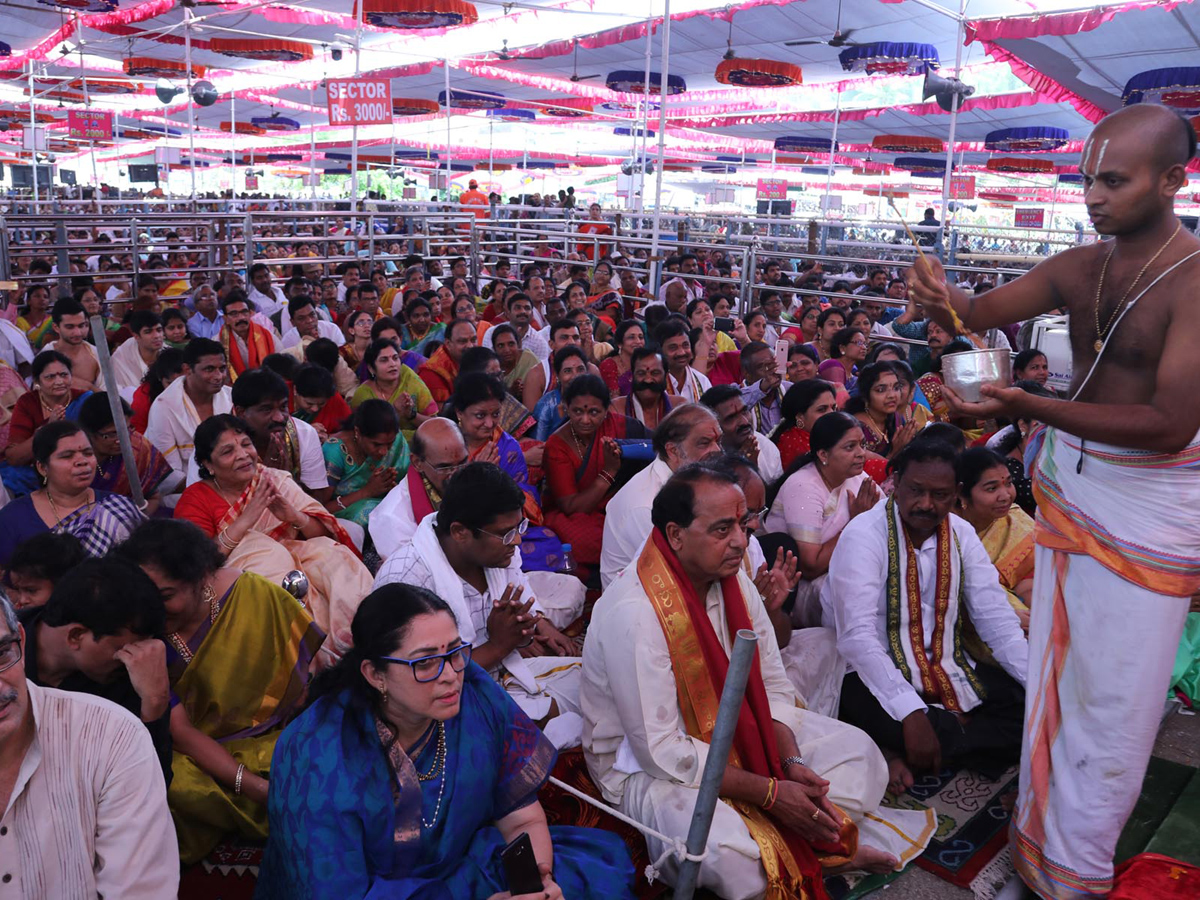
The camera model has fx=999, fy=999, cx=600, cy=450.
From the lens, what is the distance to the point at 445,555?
8.35ft

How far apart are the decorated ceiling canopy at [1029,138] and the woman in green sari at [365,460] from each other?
40.4 feet

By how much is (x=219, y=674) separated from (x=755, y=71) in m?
9.38

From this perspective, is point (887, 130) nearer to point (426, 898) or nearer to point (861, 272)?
point (861, 272)

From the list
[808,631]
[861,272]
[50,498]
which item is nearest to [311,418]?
[50,498]

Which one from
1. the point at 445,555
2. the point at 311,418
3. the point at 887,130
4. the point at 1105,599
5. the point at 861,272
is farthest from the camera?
the point at 887,130

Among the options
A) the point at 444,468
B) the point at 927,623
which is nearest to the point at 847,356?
the point at 927,623

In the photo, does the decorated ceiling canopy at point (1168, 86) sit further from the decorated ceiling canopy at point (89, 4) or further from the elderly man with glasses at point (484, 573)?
the decorated ceiling canopy at point (89, 4)

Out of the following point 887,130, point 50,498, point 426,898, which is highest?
point 887,130

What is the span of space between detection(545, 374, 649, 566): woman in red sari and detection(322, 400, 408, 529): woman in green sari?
2.03 ft

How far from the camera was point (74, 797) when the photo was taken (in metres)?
1.55

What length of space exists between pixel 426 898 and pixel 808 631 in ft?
5.30

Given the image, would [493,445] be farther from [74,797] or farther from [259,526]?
[74,797]

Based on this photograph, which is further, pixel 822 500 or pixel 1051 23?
pixel 1051 23

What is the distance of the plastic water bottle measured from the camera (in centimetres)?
373
